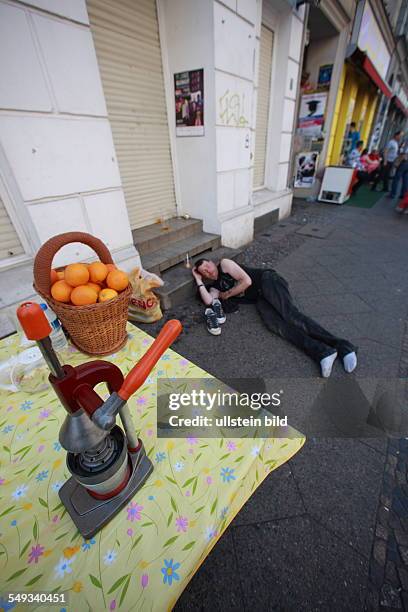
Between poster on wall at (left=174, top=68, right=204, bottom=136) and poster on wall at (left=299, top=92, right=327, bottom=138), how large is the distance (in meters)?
5.86

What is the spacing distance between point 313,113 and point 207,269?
299 inches

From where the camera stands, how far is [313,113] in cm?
752

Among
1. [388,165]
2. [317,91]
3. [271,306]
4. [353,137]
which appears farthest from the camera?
[353,137]

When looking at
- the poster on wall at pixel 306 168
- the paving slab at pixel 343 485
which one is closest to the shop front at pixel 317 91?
the poster on wall at pixel 306 168

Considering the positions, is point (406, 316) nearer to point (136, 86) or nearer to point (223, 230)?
point (223, 230)

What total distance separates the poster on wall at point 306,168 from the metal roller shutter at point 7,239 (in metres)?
7.81

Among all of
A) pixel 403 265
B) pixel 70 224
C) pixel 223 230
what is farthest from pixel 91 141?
pixel 403 265

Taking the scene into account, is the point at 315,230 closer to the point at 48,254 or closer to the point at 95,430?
the point at 48,254

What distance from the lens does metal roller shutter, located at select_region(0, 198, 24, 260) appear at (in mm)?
2041

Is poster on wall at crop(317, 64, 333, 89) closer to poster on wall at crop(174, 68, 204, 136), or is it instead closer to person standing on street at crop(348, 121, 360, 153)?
person standing on street at crop(348, 121, 360, 153)

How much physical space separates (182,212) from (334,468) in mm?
3776

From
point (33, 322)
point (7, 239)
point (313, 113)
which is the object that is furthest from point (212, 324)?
point (313, 113)

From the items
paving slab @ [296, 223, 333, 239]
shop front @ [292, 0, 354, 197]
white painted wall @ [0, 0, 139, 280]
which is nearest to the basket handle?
white painted wall @ [0, 0, 139, 280]

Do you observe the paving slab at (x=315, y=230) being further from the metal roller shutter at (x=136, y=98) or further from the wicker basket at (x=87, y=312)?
the wicker basket at (x=87, y=312)
